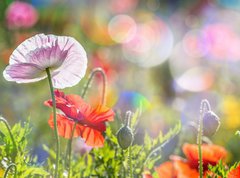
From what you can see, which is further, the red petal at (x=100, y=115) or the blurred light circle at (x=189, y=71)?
the blurred light circle at (x=189, y=71)

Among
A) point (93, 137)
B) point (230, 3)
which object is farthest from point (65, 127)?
point (230, 3)

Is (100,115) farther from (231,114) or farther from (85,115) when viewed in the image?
(231,114)

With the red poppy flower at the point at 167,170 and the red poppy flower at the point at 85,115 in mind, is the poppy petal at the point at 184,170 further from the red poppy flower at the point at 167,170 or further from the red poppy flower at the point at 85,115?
the red poppy flower at the point at 85,115

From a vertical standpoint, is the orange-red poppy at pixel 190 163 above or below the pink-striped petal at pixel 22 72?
below

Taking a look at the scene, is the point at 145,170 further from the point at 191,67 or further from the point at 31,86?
the point at 191,67

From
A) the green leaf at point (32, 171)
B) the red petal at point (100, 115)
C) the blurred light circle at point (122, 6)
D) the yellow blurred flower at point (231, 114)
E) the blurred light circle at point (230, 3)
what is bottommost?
the green leaf at point (32, 171)

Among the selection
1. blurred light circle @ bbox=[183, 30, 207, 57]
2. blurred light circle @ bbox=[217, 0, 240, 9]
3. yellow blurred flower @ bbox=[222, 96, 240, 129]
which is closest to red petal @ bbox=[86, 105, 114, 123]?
yellow blurred flower @ bbox=[222, 96, 240, 129]

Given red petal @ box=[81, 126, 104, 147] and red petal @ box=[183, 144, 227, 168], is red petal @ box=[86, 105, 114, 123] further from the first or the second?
red petal @ box=[183, 144, 227, 168]

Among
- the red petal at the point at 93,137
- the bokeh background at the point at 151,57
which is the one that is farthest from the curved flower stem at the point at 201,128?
the bokeh background at the point at 151,57
